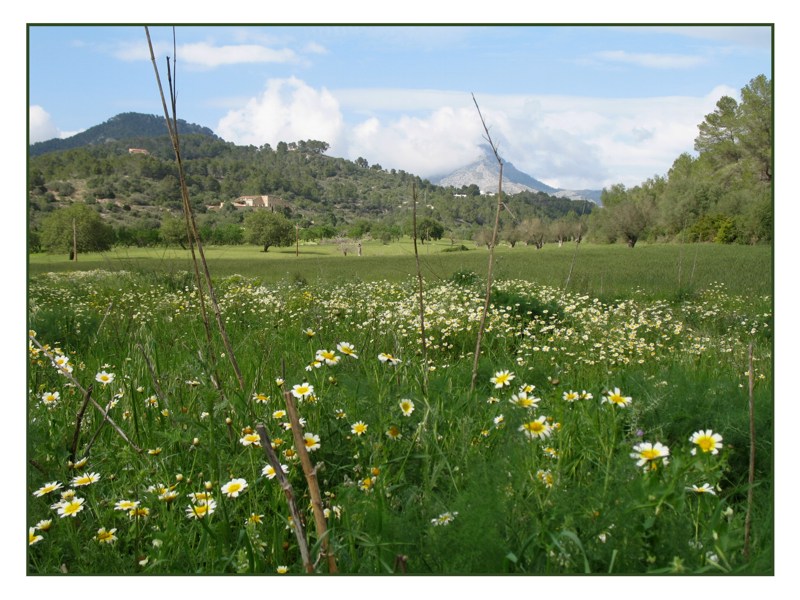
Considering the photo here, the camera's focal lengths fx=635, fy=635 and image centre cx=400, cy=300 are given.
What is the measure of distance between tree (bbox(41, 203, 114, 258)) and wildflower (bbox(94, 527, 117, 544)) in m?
2.00

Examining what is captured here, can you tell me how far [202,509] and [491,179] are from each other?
2315mm

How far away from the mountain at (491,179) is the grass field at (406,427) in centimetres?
82

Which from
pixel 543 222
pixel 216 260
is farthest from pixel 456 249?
pixel 216 260

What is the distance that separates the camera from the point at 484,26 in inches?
121

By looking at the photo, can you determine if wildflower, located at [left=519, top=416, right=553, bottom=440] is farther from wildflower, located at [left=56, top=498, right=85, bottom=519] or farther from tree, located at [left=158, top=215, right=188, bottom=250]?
tree, located at [left=158, top=215, right=188, bottom=250]

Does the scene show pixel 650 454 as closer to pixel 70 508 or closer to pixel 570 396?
pixel 570 396

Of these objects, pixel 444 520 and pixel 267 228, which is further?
pixel 267 228

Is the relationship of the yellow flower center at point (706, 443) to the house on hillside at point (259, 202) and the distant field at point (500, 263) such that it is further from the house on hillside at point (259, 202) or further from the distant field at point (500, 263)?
the house on hillside at point (259, 202)

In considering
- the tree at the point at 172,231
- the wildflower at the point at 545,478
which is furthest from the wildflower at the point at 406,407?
the tree at the point at 172,231

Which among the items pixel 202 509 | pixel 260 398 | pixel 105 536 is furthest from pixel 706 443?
pixel 105 536

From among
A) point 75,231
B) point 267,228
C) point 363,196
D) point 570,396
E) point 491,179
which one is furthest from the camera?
point 267,228

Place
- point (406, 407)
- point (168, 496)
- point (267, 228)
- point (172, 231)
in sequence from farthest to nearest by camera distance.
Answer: point (267, 228) < point (172, 231) < point (406, 407) < point (168, 496)

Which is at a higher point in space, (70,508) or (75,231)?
(75,231)

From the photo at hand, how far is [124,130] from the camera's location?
3799 mm
